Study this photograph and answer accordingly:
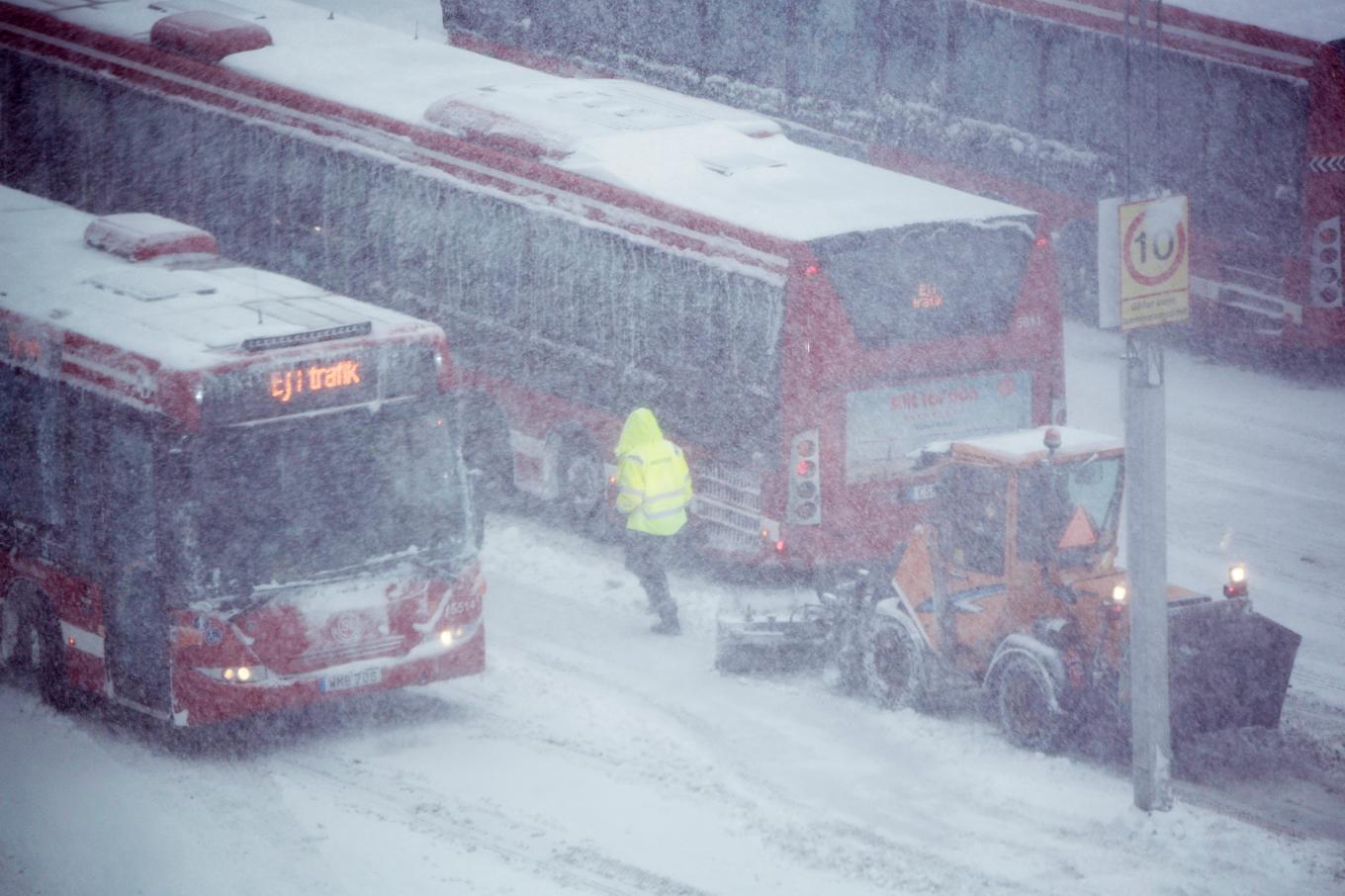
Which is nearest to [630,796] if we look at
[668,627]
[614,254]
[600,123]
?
[668,627]

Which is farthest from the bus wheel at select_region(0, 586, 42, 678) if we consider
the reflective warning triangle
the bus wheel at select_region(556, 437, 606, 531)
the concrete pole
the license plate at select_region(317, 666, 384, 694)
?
the concrete pole

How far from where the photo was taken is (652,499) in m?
14.8

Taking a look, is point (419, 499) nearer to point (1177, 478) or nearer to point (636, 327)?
point (636, 327)

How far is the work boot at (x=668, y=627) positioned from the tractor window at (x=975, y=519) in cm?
277

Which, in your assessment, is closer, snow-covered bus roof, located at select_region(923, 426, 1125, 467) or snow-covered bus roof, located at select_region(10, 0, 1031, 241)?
snow-covered bus roof, located at select_region(923, 426, 1125, 467)

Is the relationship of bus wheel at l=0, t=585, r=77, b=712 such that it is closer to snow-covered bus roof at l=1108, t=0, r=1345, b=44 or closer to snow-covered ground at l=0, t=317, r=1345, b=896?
snow-covered ground at l=0, t=317, r=1345, b=896

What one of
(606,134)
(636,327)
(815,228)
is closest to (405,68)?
(606,134)

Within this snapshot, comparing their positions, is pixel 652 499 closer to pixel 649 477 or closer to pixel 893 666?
pixel 649 477

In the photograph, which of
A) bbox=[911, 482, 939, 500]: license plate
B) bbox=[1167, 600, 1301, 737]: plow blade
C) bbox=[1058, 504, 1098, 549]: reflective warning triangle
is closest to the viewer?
bbox=[1167, 600, 1301, 737]: plow blade

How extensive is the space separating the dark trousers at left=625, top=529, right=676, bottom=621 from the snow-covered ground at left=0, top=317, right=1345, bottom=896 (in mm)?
280

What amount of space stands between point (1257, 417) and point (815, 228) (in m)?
7.55

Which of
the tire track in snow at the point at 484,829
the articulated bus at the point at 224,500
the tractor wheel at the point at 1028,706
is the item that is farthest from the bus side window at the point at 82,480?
the tractor wheel at the point at 1028,706

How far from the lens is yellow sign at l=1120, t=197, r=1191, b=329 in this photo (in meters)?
11.1

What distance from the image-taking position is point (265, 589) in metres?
12.1
